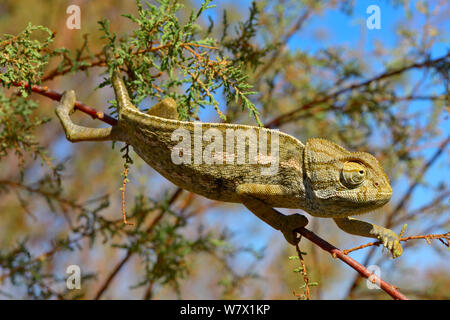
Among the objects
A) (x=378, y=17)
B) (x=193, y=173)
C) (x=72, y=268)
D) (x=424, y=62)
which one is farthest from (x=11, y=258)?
(x=424, y=62)

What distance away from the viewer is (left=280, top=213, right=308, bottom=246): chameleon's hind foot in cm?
194

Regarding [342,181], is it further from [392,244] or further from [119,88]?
[119,88]

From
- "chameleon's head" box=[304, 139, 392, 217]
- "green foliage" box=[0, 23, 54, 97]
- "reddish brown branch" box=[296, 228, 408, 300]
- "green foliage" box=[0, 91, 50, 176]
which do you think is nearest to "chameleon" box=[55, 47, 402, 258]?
"chameleon's head" box=[304, 139, 392, 217]

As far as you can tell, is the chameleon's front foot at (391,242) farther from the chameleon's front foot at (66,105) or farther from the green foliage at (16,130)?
the green foliage at (16,130)

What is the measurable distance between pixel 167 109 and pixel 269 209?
2.16 feet

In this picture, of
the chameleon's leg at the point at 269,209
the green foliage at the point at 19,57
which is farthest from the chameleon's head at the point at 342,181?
the green foliage at the point at 19,57

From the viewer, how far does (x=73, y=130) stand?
2379 mm

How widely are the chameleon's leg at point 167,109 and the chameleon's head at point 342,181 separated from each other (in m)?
0.64

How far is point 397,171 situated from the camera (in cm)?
426

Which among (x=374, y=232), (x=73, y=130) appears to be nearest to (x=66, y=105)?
(x=73, y=130)

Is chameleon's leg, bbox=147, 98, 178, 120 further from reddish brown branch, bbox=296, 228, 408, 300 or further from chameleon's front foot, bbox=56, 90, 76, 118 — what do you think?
reddish brown branch, bbox=296, 228, 408, 300

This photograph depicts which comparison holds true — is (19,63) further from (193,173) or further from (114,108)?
(193,173)

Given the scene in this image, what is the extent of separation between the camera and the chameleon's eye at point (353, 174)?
183cm
